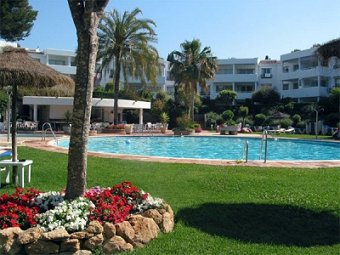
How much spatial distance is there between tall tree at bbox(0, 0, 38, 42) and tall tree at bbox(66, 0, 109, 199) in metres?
22.4

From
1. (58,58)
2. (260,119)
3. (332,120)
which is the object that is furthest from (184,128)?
(58,58)

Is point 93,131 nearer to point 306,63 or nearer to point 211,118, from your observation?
point 211,118

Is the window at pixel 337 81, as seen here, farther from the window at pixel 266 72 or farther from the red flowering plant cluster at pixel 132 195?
the red flowering plant cluster at pixel 132 195

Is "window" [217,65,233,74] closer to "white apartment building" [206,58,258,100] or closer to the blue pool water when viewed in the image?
"white apartment building" [206,58,258,100]

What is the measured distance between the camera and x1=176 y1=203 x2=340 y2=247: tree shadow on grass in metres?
5.80

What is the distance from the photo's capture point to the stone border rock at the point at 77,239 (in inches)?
202

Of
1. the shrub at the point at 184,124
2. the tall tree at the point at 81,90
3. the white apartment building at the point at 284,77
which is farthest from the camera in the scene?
the white apartment building at the point at 284,77

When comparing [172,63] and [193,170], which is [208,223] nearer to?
[193,170]

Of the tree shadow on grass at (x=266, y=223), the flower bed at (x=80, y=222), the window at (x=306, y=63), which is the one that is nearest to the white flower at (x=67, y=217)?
the flower bed at (x=80, y=222)

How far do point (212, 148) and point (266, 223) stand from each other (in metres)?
17.4

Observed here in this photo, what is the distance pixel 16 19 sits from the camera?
28469mm

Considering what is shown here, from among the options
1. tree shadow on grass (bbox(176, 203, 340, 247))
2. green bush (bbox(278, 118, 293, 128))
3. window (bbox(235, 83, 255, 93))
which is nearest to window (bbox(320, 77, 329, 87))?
window (bbox(235, 83, 255, 93))

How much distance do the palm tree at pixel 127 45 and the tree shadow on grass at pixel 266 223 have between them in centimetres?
2508

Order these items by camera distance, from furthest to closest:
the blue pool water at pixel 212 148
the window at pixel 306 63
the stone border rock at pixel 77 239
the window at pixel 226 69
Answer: the window at pixel 226 69, the window at pixel 306 63, the blue pool water at pixel 212 148, the stone border rock at pixel 77 239
